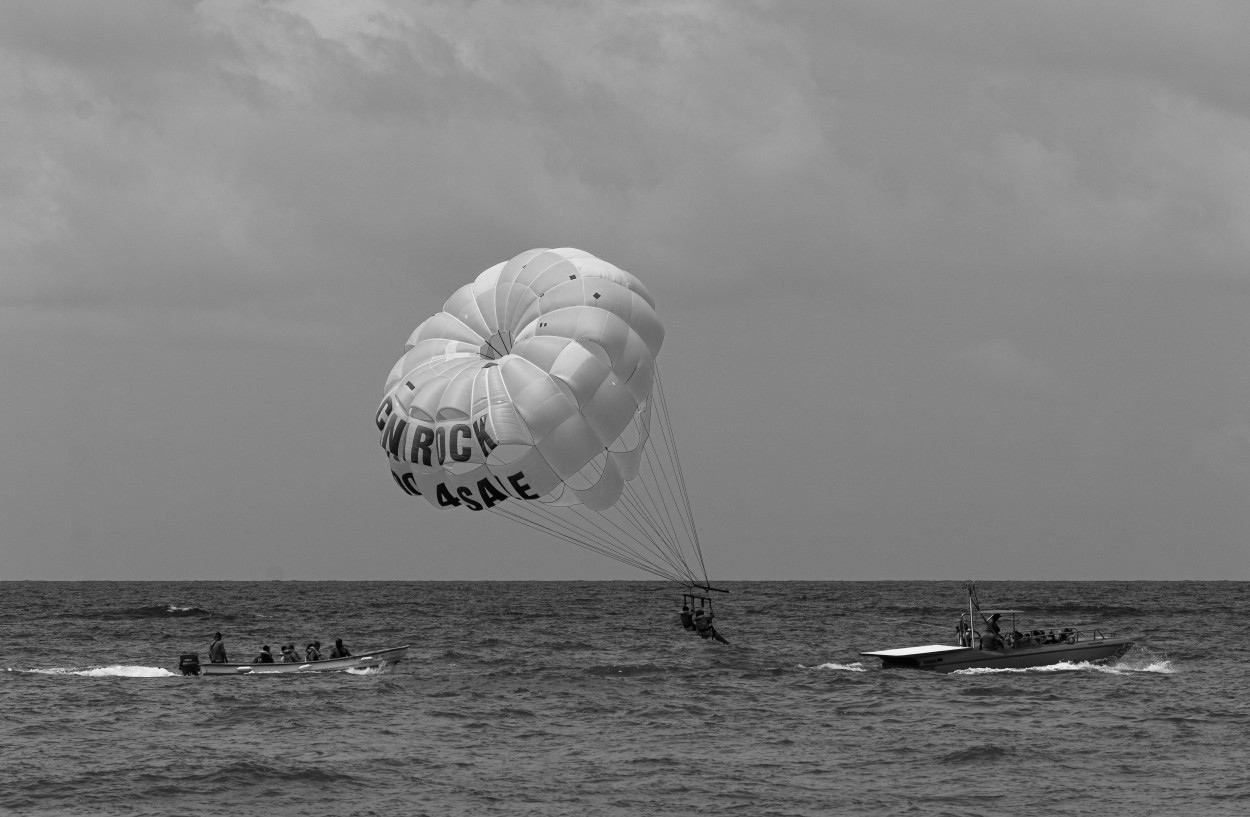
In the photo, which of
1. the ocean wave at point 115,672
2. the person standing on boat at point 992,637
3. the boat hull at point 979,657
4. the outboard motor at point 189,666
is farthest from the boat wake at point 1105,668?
the ocean wave at point 115,672

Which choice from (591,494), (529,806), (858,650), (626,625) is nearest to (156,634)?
(626,625)

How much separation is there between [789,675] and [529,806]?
2304cm

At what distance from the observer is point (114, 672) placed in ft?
171

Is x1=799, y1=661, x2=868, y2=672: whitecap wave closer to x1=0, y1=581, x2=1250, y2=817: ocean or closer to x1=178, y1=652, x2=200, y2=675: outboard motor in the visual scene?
x1=0, y1=581, x2=1250, y2=817: ocean

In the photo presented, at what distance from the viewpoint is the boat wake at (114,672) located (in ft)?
168

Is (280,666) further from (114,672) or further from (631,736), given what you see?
(631,736)

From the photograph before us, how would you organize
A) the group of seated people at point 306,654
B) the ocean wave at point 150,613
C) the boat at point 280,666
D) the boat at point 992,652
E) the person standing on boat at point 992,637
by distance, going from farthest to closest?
the ocean wave at point 150,613
the group of seated people at point 306,654
the boat at point 280,666
the boat at point 992,652
the person standing on boat at point 992,637

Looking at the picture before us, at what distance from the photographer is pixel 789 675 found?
50.2 metres

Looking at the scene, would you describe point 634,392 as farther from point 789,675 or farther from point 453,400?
point 789,675

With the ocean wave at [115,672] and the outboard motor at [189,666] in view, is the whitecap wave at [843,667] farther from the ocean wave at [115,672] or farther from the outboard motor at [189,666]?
the ocean wave at [115,672]

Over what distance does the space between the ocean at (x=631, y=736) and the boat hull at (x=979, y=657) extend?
0.41 m

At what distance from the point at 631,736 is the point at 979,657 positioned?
1646cm

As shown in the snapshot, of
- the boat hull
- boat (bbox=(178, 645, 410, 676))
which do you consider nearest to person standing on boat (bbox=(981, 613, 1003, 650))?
the boat hull

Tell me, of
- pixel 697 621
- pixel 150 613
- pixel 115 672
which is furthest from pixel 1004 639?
pixel 150 613
